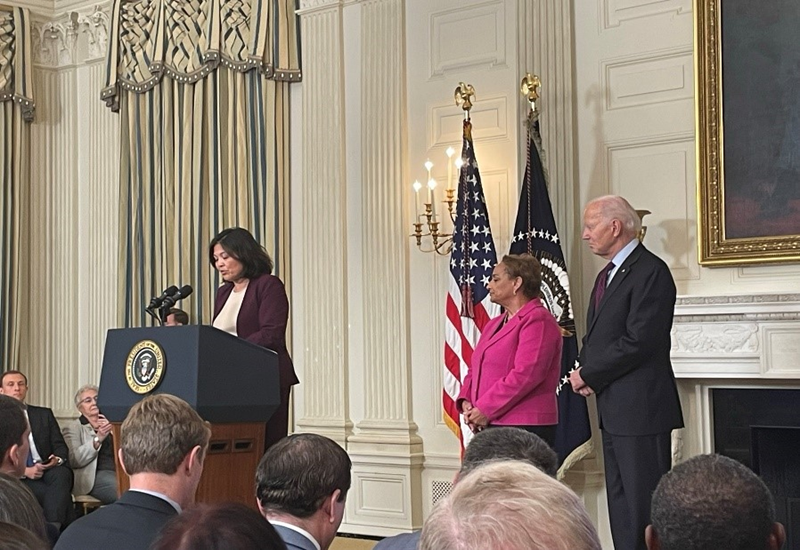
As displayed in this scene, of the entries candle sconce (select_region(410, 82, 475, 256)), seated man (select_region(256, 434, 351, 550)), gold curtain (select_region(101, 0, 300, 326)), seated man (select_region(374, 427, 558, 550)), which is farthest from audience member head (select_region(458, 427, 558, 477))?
gold curtain (select_region(101, 0, 300, 326))

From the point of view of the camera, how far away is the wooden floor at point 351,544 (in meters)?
7.26

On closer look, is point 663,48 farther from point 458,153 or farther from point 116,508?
point 116,508

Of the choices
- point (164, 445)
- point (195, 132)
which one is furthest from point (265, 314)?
point (195, 132)

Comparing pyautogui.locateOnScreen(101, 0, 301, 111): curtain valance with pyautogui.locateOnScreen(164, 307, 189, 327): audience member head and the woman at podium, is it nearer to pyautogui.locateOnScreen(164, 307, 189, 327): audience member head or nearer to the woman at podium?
pyautogui.locateOnScreen(164, 307, 189, 327): audience member head

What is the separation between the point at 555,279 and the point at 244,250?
1.75 meters

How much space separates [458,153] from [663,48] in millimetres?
1473

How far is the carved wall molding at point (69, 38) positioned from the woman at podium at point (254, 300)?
4.46m

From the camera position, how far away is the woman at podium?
5.69m

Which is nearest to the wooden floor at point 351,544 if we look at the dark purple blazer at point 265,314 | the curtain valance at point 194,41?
the dark purple blazer at point 265,314

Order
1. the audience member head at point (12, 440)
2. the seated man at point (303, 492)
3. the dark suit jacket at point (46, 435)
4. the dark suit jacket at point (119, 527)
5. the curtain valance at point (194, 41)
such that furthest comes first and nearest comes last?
the curtain valance at point (194, 41) < the dark suit jacket at point (46, 435) < the audience member head at point (12, 440) < the seated man at point (303, 492) < the dark suit jacket at point (119, 527)

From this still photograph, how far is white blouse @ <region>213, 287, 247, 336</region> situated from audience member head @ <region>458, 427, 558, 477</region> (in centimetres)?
299

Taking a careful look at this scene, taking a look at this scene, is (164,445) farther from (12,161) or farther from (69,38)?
(69,38)

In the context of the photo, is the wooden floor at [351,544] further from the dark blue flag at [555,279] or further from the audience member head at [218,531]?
the audience member head at [218,531]

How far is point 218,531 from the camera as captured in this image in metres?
1.50
